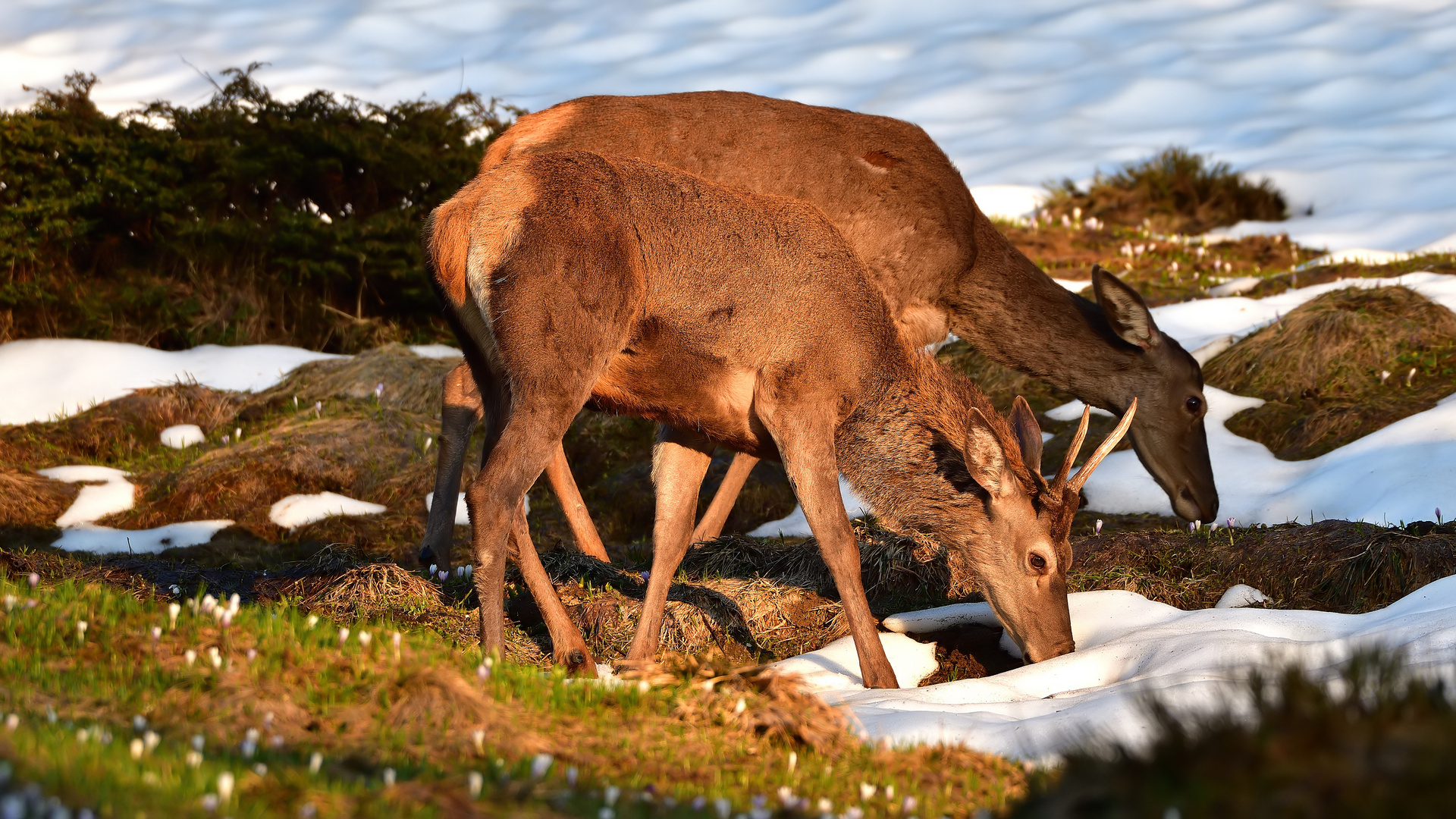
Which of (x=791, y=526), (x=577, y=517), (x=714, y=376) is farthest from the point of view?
(x=791, y=526)

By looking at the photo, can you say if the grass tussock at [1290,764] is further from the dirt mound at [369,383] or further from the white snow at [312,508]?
the dirt mound at [369,383]

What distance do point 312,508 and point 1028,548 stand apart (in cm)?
663

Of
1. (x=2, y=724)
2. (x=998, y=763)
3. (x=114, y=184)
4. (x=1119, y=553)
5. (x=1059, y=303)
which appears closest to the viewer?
(x=2, y=724)

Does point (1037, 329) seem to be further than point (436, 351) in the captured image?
No

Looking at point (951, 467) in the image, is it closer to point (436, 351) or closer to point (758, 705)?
point (758, 705)

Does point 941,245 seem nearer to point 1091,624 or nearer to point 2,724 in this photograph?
point 1091,624

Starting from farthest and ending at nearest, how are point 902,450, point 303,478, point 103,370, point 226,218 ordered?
point 226,218 < point 103,370 < point 303,478 < point 902,450

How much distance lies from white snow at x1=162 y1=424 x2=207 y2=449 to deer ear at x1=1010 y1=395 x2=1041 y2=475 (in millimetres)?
8583

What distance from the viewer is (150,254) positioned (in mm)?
16516

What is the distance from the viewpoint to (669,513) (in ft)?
23.4

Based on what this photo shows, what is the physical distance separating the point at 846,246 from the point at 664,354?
136 cm

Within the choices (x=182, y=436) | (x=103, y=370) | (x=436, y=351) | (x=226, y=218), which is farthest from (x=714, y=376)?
(x=226, y=218)

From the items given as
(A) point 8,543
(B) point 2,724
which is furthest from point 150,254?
(B) point 2,724

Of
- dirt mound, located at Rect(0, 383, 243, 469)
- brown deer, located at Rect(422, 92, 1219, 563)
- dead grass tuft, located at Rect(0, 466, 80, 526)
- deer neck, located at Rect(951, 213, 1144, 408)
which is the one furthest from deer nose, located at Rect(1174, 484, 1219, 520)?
dirt mound, located at Rect(0, 383, 243, 469)
